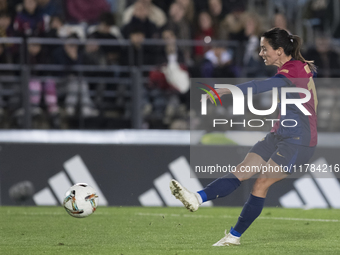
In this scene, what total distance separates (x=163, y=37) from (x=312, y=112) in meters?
5.30

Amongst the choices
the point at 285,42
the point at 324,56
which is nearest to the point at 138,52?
the point at 324,56

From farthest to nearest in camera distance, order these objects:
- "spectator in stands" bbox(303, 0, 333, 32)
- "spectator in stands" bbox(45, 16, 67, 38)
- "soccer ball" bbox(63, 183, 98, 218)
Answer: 1. "spectator in stands" bbox(303, 0, 333, 32)
2. "spectator in stands" bbox(45, 16, 67, 38)
3. "soccer ball" bbox(63, 183, 98, 218)

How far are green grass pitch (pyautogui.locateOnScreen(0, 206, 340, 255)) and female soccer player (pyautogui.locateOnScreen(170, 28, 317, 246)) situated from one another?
410 mm

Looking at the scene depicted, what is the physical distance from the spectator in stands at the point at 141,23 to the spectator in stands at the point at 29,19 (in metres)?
1.41

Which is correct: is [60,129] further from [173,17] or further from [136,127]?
[173,17]

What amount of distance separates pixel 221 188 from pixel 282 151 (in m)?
0.64

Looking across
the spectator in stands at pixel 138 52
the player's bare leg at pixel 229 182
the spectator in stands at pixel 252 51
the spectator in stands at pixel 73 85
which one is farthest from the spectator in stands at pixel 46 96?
the player's bare leg at pixel 229 182

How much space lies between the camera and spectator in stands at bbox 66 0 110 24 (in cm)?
1108

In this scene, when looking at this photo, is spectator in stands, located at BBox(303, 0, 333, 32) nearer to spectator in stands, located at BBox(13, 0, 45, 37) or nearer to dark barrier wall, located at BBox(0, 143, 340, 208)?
dark barrier wall, located at BBox(0, 143, 340, 208)

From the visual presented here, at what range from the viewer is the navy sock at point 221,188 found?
18.1 feet

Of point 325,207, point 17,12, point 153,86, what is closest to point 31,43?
point 17,12

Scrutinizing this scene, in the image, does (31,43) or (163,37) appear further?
(163,37)

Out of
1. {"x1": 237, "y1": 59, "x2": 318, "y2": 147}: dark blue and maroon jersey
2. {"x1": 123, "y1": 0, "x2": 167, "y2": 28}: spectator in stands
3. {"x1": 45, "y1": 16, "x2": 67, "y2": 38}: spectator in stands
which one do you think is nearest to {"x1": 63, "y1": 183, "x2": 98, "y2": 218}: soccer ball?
{"x1": 237, "y1": 59, "x2": 318, "y2": 147}: dark blue and maroon jersey

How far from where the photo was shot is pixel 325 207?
9.22 m
